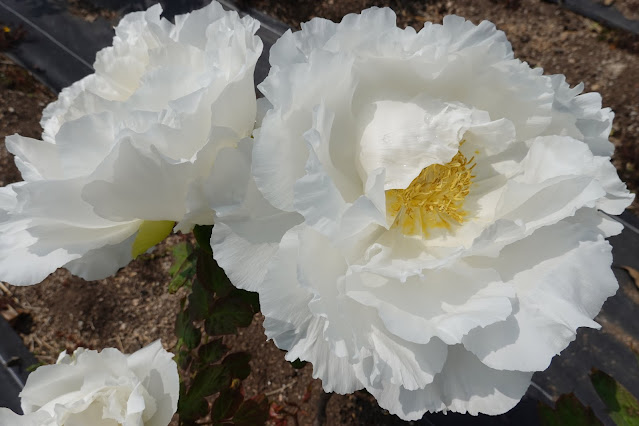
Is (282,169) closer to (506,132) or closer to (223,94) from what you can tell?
(223,94)

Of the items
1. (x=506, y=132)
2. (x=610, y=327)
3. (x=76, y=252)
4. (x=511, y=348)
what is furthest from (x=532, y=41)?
(x=76, y=252)

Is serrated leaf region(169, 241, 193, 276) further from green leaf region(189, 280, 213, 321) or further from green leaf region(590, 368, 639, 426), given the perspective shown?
green leaf region(590, 368, 639, 426)

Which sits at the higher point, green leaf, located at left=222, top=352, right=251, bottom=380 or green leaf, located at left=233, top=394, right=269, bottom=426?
green leaf, located at left=222, top=352, right=251, bottom=380

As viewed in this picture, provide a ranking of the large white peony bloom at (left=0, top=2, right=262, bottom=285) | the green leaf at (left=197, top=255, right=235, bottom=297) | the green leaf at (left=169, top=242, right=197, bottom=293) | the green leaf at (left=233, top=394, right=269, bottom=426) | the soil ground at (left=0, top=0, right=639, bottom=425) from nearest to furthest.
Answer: the large white peony bloom at (left=0, top=2, right=262, bottom=285), the green leaf at (left=197, top=255, right=235, bottom=297), the green leaf at (left=233, top=394, right=269, bottom=426), the green leaf at (left=169, top=242, right=197, bottom=293), the soil ground at (left=0, top=0, right=639, bottom=425)

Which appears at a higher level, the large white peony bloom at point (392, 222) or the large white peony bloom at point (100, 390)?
the large white peony bloom at point (392, 222)

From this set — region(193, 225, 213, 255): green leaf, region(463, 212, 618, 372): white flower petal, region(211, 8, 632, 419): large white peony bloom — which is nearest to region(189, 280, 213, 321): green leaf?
region(193, 225, 213, 255): green leaf

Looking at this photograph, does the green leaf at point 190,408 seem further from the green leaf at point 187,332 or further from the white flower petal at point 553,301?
the white flower petal at point 553,301

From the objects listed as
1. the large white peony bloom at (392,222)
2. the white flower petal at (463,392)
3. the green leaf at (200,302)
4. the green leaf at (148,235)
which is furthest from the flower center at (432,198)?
the green leaf at (200,302)
